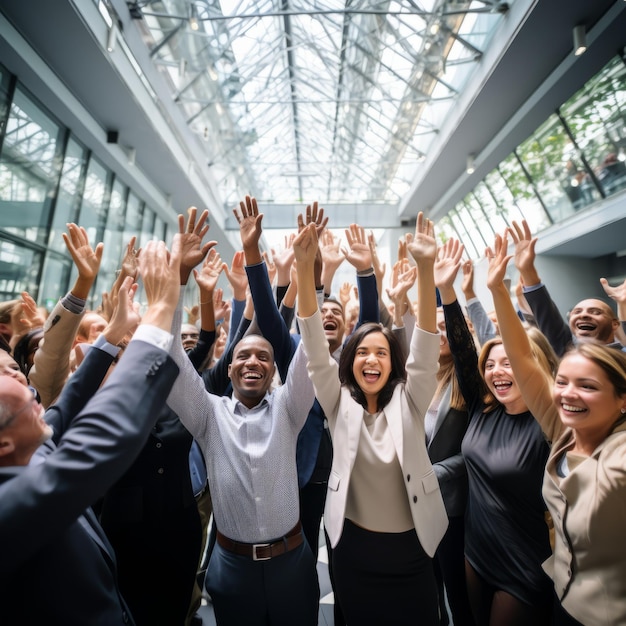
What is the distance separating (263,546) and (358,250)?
1600 mm

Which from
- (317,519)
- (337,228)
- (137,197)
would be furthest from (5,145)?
(337,228)

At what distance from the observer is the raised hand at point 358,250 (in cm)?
223

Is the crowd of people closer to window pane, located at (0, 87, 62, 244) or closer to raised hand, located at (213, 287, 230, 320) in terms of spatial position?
raised hand, located at (213, 287, 230, 320)

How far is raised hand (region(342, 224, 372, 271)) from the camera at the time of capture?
7.32 feet

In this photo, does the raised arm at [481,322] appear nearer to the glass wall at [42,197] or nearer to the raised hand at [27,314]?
the raised hand at [27,314]

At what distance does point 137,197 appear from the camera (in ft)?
29.9

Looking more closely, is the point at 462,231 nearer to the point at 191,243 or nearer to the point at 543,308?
the point at 543,308

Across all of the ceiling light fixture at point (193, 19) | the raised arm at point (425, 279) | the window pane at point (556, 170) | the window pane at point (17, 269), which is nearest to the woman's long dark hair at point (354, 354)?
the raised arm at point (425, 279)

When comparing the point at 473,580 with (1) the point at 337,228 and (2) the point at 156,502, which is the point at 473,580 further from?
(1) the point at 337,228

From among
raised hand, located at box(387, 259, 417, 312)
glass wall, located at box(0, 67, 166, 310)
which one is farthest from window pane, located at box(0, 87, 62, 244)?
raised hand, located at box(387, 259, 417, 312)

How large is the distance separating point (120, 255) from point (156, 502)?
7856 mm

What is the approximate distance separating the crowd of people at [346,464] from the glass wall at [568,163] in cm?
563

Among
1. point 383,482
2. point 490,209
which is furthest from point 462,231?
point 383,482

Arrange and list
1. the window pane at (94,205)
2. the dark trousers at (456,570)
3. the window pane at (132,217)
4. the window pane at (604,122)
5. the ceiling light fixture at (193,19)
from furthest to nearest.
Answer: the window pane at (132,217) < the window pane at (94,205) < the ceiling light fixture at (193,19) < the window pane at (604,122) < the dark trousers at (456,570)
